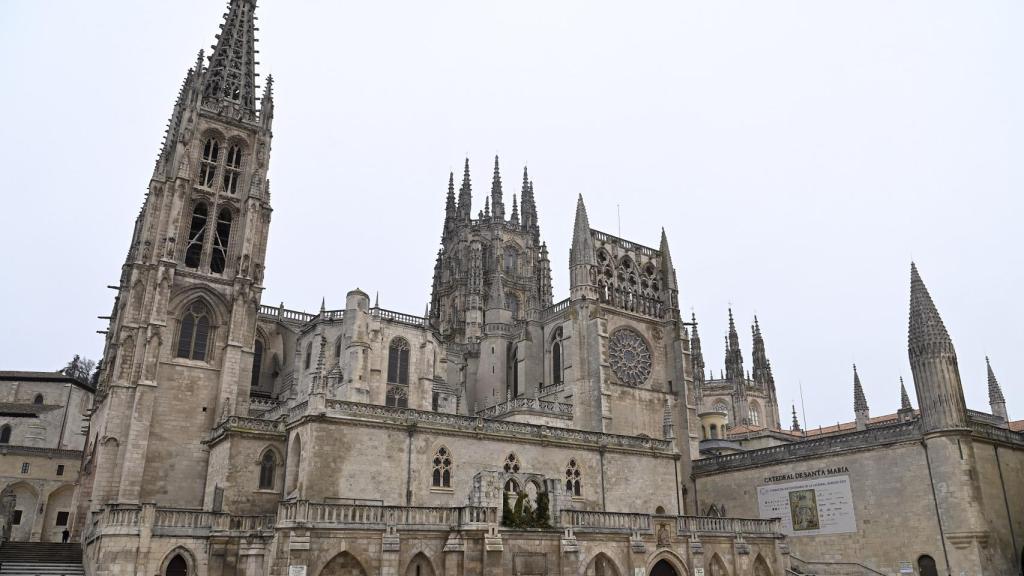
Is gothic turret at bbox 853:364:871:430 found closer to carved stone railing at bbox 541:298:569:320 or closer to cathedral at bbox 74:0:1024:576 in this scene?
cathedral at bbox 74:0:1024:576

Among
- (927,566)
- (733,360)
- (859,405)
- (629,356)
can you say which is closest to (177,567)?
(629,356)

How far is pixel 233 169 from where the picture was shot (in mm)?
43812

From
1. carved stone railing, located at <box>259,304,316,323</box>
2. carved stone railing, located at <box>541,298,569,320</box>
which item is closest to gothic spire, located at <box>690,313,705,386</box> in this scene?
carved stone railing, located at <box>541,298,569,320</box>

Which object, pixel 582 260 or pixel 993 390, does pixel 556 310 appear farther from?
pixel 993 390

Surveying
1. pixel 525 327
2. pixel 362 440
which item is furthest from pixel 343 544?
pixel 525 327

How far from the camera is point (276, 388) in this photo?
1816 inches

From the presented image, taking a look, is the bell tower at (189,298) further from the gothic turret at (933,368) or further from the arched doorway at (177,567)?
the gothic turret at (933,368)

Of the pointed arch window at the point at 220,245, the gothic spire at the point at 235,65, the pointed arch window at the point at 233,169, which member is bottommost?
the pointed arch window at the point at 220,245

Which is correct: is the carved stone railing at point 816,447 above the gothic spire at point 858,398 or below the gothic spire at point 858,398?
below

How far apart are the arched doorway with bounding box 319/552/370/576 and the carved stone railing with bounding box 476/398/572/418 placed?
17364mm

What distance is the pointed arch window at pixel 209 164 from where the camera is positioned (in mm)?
42875

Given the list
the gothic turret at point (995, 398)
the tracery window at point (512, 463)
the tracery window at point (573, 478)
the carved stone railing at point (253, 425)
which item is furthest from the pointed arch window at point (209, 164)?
the gothic turret at point (995, 398)

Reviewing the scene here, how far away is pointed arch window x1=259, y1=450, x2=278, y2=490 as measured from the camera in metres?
29.4

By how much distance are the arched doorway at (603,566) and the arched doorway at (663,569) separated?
1875 millimetres
